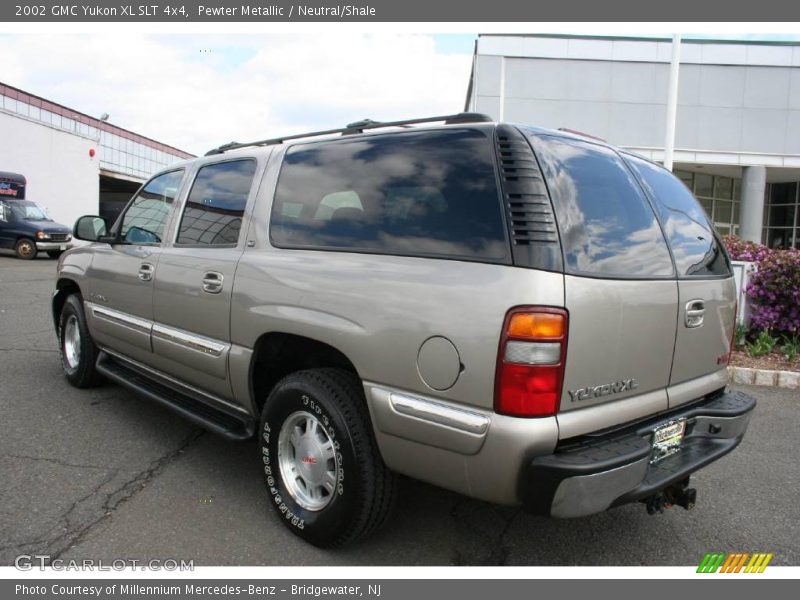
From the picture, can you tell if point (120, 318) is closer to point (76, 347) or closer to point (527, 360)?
point (76, 347)

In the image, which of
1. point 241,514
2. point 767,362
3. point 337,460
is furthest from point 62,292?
point 767,362

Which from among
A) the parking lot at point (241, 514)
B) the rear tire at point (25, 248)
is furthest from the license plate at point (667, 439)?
the rear tire at point (25, 248)

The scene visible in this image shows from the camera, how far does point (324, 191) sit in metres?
3.12

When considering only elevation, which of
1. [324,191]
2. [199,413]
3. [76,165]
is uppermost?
[76,165]

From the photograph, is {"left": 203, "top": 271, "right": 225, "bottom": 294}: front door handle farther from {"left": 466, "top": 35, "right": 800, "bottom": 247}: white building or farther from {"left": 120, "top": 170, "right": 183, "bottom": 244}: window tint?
{"left": 466, "top": 35, "right": 800, "bottom": 247}: white building

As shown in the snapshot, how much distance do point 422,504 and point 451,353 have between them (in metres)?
1.42

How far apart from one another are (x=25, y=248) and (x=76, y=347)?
54.1 ft

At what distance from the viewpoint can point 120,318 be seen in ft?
14.3

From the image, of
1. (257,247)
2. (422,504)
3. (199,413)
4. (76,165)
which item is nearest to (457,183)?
(257,247)

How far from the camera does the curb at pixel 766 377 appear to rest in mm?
6133

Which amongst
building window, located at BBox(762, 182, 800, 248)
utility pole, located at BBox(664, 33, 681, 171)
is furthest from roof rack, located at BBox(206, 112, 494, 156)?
building window, located at BBox(762, 182, 800, 248)

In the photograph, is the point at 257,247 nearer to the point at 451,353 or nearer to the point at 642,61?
the point at 451,353

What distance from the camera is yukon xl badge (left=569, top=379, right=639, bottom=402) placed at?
90.0 inches

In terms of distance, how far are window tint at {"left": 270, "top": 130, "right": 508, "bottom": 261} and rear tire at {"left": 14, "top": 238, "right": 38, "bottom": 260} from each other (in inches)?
750
